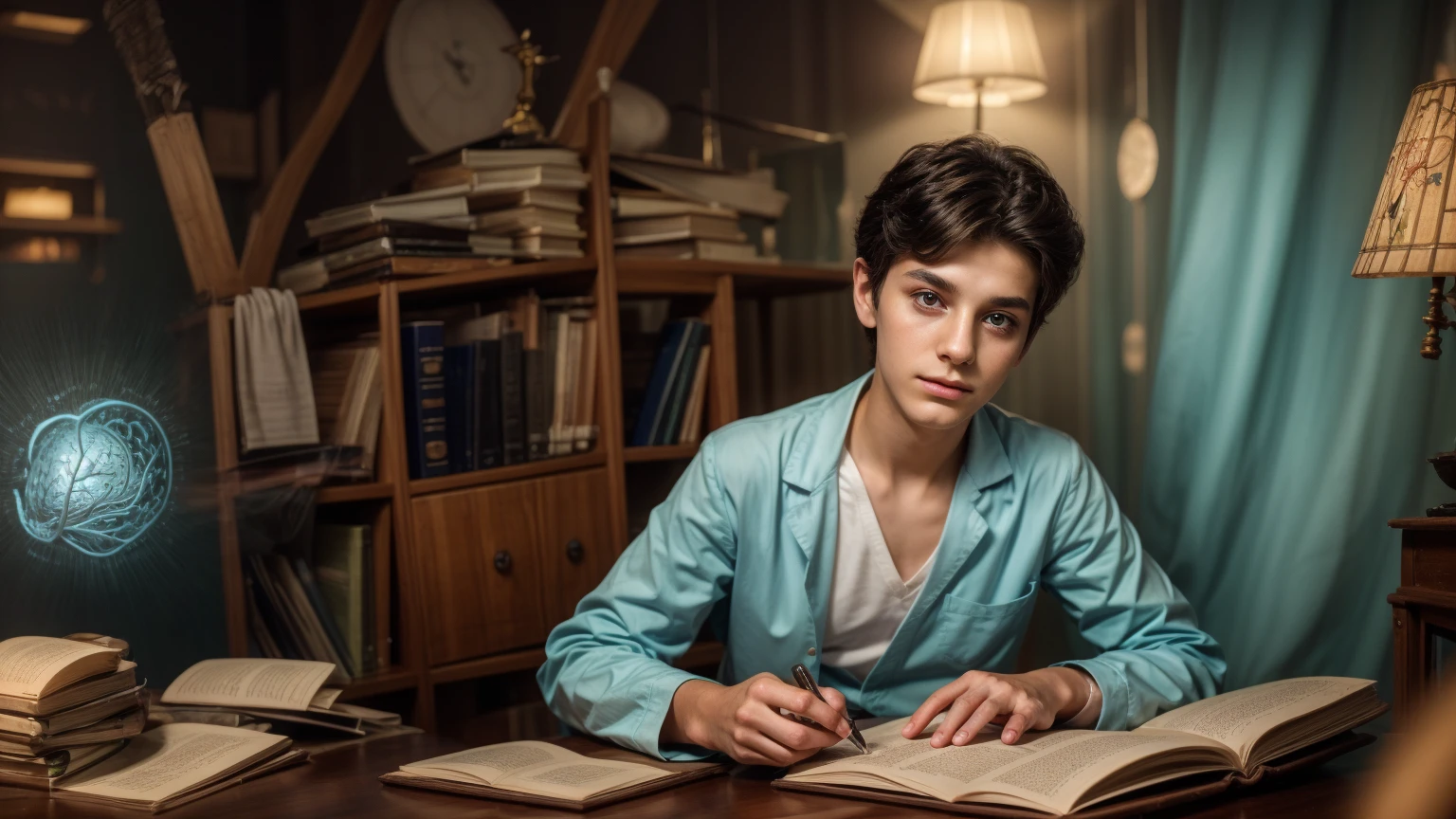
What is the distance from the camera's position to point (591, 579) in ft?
7.50

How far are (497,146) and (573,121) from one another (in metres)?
0.25

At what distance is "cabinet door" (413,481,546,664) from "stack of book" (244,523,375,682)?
0.31ft

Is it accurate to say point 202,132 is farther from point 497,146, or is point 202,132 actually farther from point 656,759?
point 656,759

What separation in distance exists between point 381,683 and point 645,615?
2.39 feet

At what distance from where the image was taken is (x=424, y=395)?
209cm

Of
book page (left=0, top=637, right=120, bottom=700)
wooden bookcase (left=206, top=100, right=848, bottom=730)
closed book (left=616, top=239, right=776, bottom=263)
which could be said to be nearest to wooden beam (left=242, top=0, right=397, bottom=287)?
wooden bookcase (left=206, top=100, right=848, bottom=730)

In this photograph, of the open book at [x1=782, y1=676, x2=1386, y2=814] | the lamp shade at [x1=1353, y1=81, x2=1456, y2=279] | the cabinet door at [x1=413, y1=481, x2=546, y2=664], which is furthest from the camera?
the cabinet door at [x1=413, y1=481, x2=546, y2=664]

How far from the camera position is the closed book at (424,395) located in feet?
6.80

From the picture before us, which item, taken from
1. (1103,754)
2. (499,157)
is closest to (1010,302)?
(1103,754)

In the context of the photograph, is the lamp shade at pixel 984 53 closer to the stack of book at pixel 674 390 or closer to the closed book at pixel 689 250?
the closed book at pixel 689 250

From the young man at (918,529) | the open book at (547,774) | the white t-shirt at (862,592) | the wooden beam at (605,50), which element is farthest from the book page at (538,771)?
the wooden beam at (605,50)

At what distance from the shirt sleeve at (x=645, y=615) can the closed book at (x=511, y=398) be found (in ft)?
2.16

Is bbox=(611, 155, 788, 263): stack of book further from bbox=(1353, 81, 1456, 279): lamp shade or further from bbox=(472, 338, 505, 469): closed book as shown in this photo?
bbox=(1353, 81, 1456, 279): lamp shade

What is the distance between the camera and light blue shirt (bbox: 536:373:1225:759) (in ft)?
4.97
